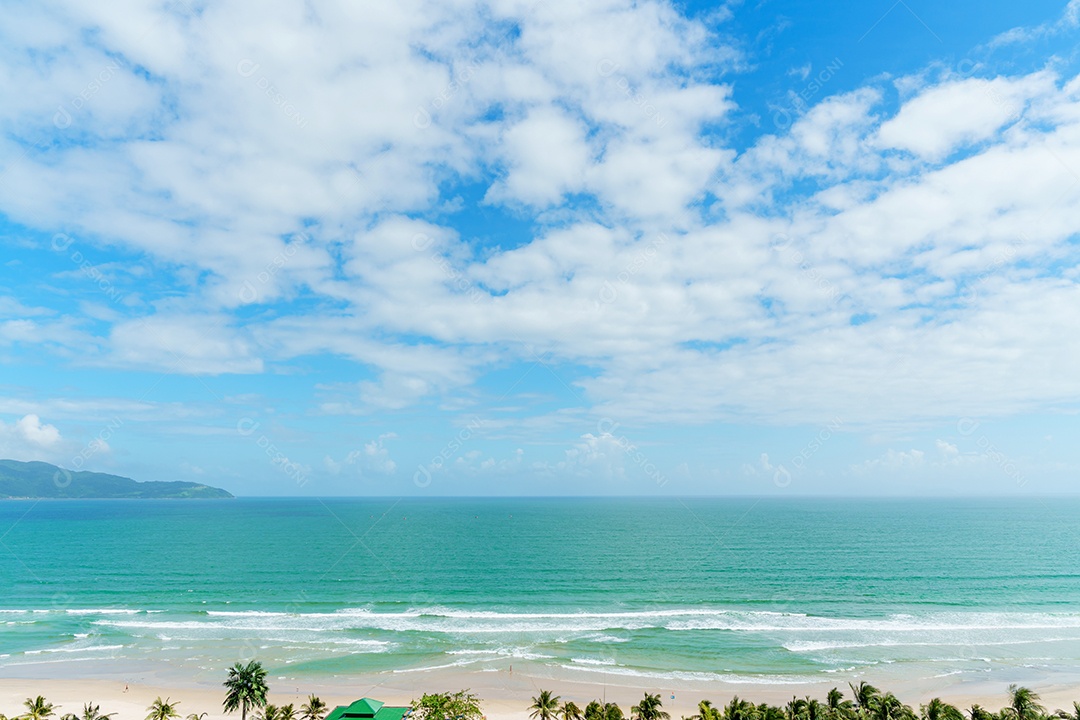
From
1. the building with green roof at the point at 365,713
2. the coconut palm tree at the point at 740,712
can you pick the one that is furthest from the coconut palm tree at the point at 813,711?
the building with green roof at the point at 365,713

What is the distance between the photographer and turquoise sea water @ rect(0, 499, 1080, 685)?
51.4 m

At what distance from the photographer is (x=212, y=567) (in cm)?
9431

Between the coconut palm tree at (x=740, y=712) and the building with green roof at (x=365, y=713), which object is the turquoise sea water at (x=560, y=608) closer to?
the coconut palm tree at (x=740, y=712)

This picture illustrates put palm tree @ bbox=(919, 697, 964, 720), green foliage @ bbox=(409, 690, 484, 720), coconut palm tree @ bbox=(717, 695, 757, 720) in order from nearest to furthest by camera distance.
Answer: green foliage @ bbox=(409, 690, 484, 720) → palm tree @ bbox=(919, 697, 964, 720) → coconut palm tree @ bbox=(717, 695, 757, 720)

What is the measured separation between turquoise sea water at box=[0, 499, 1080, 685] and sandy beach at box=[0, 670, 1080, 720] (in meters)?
2.26

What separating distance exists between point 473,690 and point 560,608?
2447 centimetres

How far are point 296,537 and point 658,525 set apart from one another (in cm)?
10451

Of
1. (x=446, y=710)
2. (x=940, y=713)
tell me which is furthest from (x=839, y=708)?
(x=446, y=710)

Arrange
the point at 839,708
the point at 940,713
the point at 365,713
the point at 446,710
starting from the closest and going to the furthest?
1. the point at 446,710
2. the point at 940,713
3. the point at 365,713
4. the point at 839,708

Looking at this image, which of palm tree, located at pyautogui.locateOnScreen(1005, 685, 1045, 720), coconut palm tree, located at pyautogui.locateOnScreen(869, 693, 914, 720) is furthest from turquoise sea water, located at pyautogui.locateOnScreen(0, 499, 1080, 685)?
coconut palm tree, located at pyautogui.locateOnScreen(869, 693, 914, 720)

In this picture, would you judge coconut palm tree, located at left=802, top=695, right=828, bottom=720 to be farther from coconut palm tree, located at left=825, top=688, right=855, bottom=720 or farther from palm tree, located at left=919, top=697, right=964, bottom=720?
palm tree, located at left=919, top=697, right=964, bottom=720

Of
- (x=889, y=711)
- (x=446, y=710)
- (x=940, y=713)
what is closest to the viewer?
(x=446, y=710)

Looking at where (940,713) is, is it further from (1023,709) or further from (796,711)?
(796,711)

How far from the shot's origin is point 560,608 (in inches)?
2702
